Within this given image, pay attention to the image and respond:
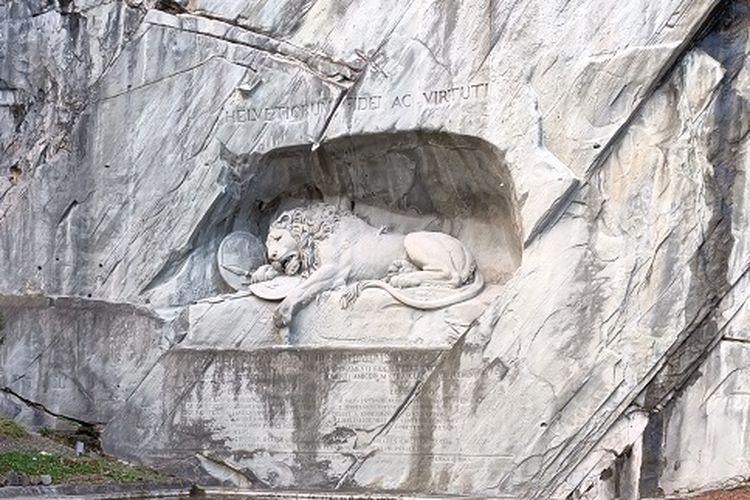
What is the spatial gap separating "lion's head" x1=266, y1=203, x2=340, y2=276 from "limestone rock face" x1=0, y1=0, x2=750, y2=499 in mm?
34

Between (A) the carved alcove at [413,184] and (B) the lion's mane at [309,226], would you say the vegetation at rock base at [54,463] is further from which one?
(A) the carved alcove at [413,184]

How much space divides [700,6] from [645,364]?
3.41m

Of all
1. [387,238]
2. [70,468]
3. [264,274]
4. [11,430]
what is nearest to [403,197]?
[387,238]

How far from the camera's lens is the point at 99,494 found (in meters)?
10.1

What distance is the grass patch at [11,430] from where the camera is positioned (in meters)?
11.3

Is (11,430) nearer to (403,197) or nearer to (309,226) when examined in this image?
(309,226)

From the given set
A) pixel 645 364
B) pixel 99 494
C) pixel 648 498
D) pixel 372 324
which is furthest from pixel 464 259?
pixel 99 494

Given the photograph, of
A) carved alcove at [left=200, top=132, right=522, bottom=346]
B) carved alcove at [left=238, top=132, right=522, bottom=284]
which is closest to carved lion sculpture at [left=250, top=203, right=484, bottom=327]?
carved alcove at [left=200, top=132, right=522, bottom=346]

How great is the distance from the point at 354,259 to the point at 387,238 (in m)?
0.44

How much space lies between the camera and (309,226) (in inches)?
484

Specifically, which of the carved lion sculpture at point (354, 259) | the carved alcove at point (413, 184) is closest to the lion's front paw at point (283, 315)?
the carved lion sculpture at point (354, 259)

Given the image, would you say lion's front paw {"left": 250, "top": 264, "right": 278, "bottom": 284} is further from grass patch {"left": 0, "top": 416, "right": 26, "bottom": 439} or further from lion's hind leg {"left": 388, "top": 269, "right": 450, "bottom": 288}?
grass patch {"left": 0, "top": 416, "right": 26, "bottom": 439}

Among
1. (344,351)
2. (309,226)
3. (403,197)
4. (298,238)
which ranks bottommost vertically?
(344,351)

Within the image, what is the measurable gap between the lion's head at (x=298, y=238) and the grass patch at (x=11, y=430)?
3206 mm
